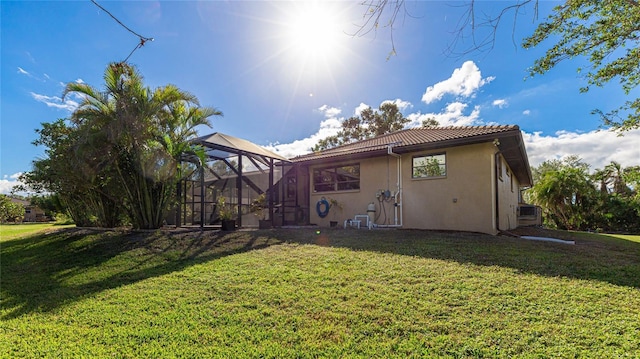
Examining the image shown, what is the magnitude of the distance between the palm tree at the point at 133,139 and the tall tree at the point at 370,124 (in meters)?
18.6

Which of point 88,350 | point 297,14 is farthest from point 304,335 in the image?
point 297,14

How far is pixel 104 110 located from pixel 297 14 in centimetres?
775

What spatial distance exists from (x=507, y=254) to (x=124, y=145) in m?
9.87

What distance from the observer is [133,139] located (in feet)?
27.1

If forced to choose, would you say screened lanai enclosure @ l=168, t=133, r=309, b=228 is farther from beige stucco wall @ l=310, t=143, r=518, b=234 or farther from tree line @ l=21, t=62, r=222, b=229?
beige stucco wall @ l=310, t=143, r=518, b=234

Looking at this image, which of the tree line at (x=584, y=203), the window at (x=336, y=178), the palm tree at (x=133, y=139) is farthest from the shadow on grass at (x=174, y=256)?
the tree line at (x=584, y=203)

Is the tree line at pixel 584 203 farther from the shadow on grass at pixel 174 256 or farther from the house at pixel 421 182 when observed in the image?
the shadow on grass at pixel 174 256

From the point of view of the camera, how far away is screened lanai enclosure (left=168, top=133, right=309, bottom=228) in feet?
35.8

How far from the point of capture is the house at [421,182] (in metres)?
8.91

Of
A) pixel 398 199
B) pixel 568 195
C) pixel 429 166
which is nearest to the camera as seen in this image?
pixel 429 166

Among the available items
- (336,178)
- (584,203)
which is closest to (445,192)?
(336,178)

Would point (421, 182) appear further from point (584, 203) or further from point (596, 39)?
point (584, 203)

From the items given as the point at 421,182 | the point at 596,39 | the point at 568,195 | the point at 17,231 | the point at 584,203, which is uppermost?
the point at 596,39

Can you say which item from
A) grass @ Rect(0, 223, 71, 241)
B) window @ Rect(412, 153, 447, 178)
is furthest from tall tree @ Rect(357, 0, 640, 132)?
grass @ Rect(0, 223, 71, 241)
